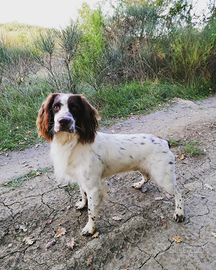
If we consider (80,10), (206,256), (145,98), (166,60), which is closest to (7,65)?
(80,10)

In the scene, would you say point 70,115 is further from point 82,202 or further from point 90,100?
point 90,100

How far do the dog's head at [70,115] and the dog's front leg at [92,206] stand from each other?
0.55 metres

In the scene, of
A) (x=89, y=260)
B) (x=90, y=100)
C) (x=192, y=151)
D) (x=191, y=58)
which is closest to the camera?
(x=89, y=260)

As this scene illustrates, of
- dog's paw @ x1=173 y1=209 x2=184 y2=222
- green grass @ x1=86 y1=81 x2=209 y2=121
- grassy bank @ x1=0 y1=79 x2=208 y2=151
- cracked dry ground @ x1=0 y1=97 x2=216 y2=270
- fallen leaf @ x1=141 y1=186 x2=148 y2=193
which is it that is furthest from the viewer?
green grass @ x1=86 y1=81 x2=209 y2=121

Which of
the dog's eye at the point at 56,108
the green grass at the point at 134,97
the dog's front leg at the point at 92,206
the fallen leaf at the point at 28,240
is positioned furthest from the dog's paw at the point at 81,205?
the green grass at the point at 134,97

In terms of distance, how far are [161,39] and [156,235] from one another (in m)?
8.19

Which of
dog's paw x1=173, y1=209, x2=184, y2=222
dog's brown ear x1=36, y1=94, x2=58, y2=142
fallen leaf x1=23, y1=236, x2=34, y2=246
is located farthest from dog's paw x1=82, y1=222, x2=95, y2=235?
dog's brown ear x1=36, y1=94, x2=58, y2=142

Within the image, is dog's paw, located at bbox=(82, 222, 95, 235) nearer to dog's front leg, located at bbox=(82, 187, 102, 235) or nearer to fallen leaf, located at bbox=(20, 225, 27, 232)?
dog's front leg, located at bbox=(82, 187, 102, 235)

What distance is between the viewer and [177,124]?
4.84 meters

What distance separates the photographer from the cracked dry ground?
77.5 inches

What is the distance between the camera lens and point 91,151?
213 centimetres

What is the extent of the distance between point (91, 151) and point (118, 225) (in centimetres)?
96

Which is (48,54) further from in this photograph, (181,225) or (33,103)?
(181,225)

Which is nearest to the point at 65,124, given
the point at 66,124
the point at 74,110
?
the point at 66,124
